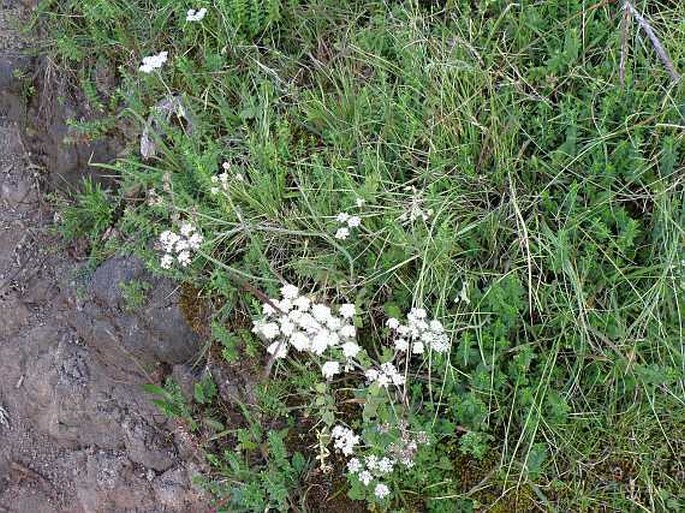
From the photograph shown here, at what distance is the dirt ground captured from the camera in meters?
2.71

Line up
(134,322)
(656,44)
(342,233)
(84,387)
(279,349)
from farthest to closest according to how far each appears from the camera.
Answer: (84,387) → (134,322) → (656,44) → (342,233) → (279,349)

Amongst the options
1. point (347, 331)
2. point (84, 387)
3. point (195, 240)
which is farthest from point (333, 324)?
point (84, 387)

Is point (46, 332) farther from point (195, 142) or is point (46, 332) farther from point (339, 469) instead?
point (339, 469)

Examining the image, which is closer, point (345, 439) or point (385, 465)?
point (385, 465)

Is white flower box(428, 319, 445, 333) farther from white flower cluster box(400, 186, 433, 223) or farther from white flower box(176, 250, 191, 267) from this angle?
white flower box(176, 250, 191, 267)

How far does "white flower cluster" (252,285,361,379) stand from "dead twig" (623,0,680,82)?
1.33 m

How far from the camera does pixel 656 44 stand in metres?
2.42

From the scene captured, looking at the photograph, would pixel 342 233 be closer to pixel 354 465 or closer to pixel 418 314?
pixel 418 314

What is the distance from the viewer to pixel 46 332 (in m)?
3.08

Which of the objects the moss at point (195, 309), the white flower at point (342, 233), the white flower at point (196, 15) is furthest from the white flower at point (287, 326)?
the white flower at point (196, 15)

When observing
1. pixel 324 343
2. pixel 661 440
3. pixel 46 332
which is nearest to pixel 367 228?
pixel 324 343

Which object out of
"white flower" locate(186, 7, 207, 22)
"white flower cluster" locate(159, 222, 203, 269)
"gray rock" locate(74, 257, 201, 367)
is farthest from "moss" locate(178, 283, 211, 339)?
"white flower" locate(186, 7, 207, 22)

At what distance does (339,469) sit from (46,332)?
4.99ft

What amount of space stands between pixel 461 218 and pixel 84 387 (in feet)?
5.45
